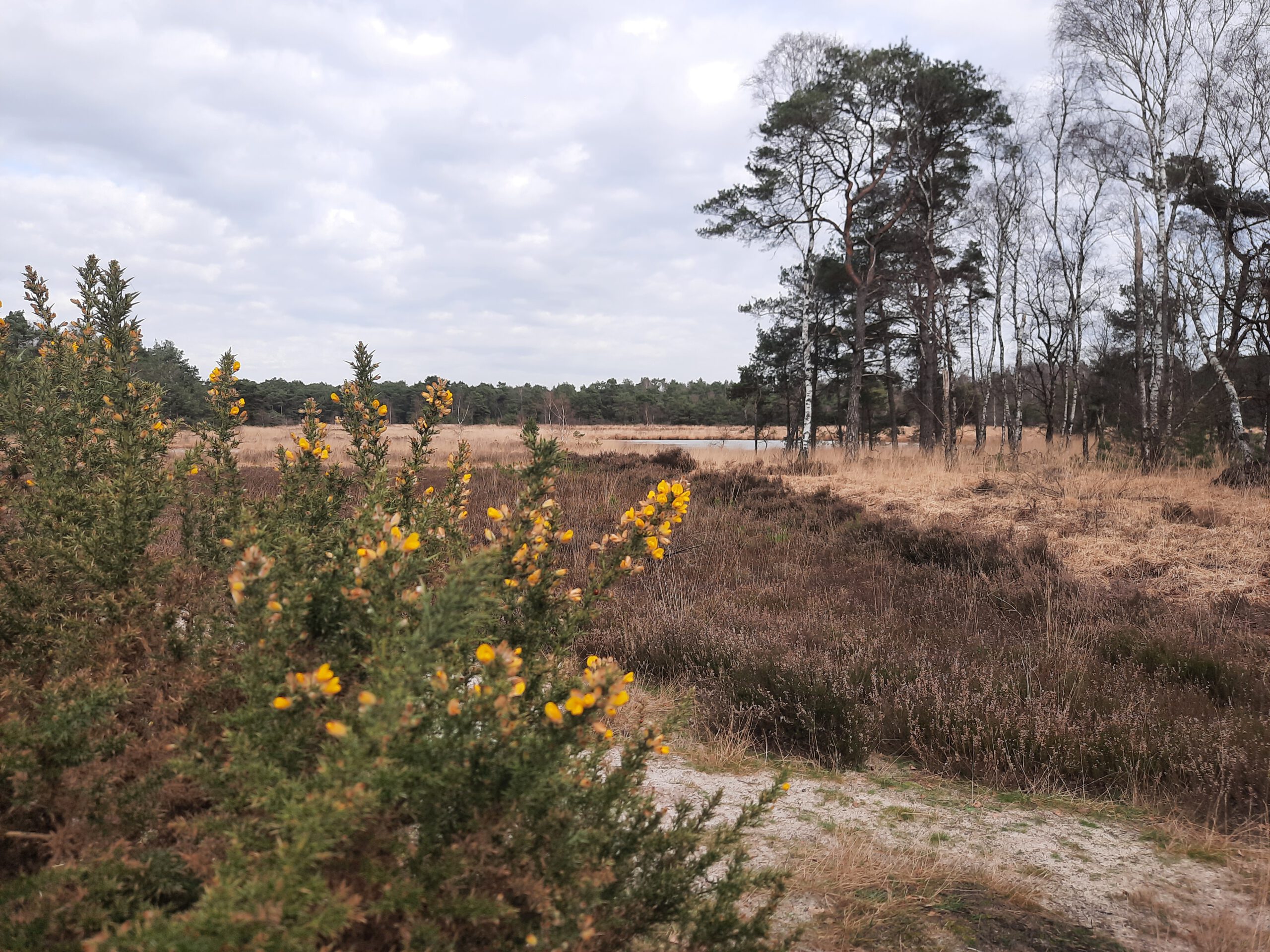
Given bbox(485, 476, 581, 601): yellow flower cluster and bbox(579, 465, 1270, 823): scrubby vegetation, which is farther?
bbox(579, 465, 1270, 823): scrubby vegetation

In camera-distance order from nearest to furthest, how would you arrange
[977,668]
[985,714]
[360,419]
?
[360,419], [985,714], [977,668]

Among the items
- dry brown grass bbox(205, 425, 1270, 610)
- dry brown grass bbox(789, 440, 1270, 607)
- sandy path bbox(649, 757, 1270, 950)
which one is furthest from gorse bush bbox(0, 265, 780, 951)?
dry brown grass bbox(789, 440, 1270, 607)

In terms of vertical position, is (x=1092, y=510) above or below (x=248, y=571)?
below

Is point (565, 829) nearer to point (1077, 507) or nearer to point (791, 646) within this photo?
point (791, 646)

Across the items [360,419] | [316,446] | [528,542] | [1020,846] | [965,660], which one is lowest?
[1020,846]

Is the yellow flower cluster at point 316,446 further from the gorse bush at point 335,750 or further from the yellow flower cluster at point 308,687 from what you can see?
the yellow flower cluster at point 308,687

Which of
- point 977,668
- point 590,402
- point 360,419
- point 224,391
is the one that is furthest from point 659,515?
point 590,402

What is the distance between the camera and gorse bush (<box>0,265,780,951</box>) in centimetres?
109

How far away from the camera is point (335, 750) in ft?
3.79

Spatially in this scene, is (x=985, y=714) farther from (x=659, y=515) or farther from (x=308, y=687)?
(x=308, y=687)

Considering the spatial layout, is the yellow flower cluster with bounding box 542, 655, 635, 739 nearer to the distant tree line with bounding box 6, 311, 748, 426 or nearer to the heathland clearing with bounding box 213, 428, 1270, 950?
the heathland clearing with bounding box 213, 428, 1270, 950

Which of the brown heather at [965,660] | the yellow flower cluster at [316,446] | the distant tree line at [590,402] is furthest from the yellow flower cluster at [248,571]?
the distant tree line at [590,402]

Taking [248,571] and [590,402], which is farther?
[590,402]

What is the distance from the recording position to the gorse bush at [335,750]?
1.09 m
